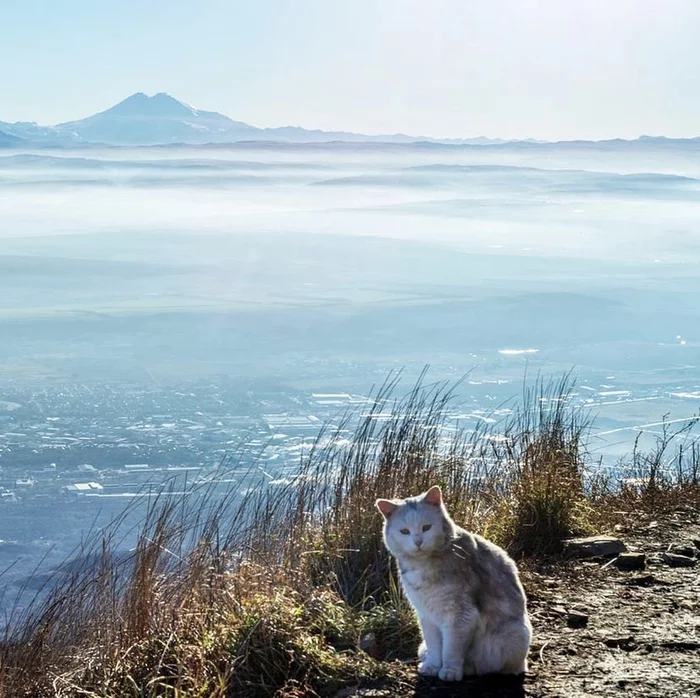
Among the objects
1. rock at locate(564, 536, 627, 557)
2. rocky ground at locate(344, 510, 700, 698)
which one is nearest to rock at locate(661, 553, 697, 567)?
rocky ground at locate(344, 510, 700, 698)

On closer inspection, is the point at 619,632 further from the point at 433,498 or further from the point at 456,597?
the point at 433,498

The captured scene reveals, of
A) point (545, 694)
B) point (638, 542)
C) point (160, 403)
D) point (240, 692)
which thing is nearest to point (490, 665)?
point (545, 694)

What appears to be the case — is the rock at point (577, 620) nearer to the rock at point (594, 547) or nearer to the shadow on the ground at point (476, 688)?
the shadow on the ground at point (476, 688)

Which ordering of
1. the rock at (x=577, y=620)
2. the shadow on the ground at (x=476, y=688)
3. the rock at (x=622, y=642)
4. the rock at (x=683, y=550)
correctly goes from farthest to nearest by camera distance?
the rock at (x=683, y=550), the rock at (x=577, y=620), the rock at (x=622, y=642), the shadow on the ground at (x=476, y=688)

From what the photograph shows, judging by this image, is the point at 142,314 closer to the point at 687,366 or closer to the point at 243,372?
the point at 243,372

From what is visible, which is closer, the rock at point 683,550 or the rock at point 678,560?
the rock at point 678,560

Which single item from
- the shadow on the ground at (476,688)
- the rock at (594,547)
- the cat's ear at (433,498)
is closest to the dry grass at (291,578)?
the rock at (594,547)

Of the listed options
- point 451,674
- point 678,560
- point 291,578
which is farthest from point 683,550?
point 451,674
